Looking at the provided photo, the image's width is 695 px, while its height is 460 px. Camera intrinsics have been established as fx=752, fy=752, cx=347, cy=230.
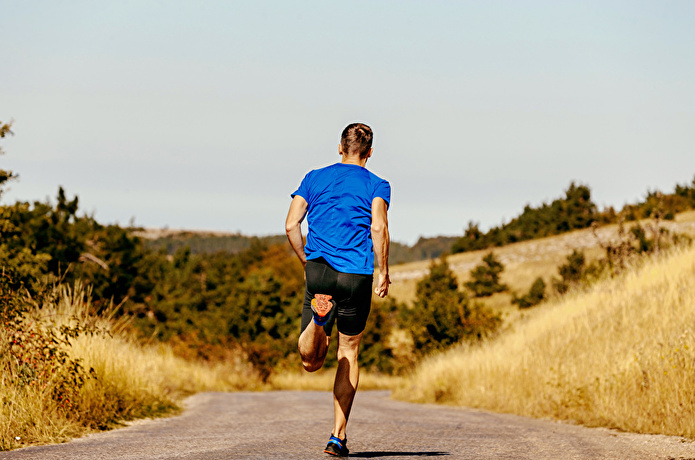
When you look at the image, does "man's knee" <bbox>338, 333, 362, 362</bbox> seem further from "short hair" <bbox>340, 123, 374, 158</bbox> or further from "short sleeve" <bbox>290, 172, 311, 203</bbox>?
"short hair" <bbox>340, 123, 374, 158</bbox>

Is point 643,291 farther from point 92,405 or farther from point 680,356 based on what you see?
point 92,405

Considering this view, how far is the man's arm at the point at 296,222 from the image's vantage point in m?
5.56

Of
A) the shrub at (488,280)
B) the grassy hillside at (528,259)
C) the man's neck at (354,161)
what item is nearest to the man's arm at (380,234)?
the man's neck at (354,161)

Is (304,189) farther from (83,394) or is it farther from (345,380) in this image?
(83,394)

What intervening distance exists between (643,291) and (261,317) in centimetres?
2810

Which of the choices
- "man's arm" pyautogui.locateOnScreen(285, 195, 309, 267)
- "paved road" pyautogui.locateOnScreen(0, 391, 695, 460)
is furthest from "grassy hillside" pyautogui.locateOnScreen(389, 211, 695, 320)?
"man's arm" pyautogui.locateOnScreen(285, 195, 309, 267)

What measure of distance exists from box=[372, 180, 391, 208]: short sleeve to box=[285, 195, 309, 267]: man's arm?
54cm

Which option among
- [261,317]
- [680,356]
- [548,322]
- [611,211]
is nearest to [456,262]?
[611,211]

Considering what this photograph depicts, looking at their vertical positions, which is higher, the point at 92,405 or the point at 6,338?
the point at 6,338

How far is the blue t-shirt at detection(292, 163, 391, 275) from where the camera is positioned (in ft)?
17.5

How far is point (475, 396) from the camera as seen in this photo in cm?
1506

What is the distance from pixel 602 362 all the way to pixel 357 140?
735 cm

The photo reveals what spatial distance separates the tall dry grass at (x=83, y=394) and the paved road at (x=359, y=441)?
1.00 ft

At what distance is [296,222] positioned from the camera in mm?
5562
